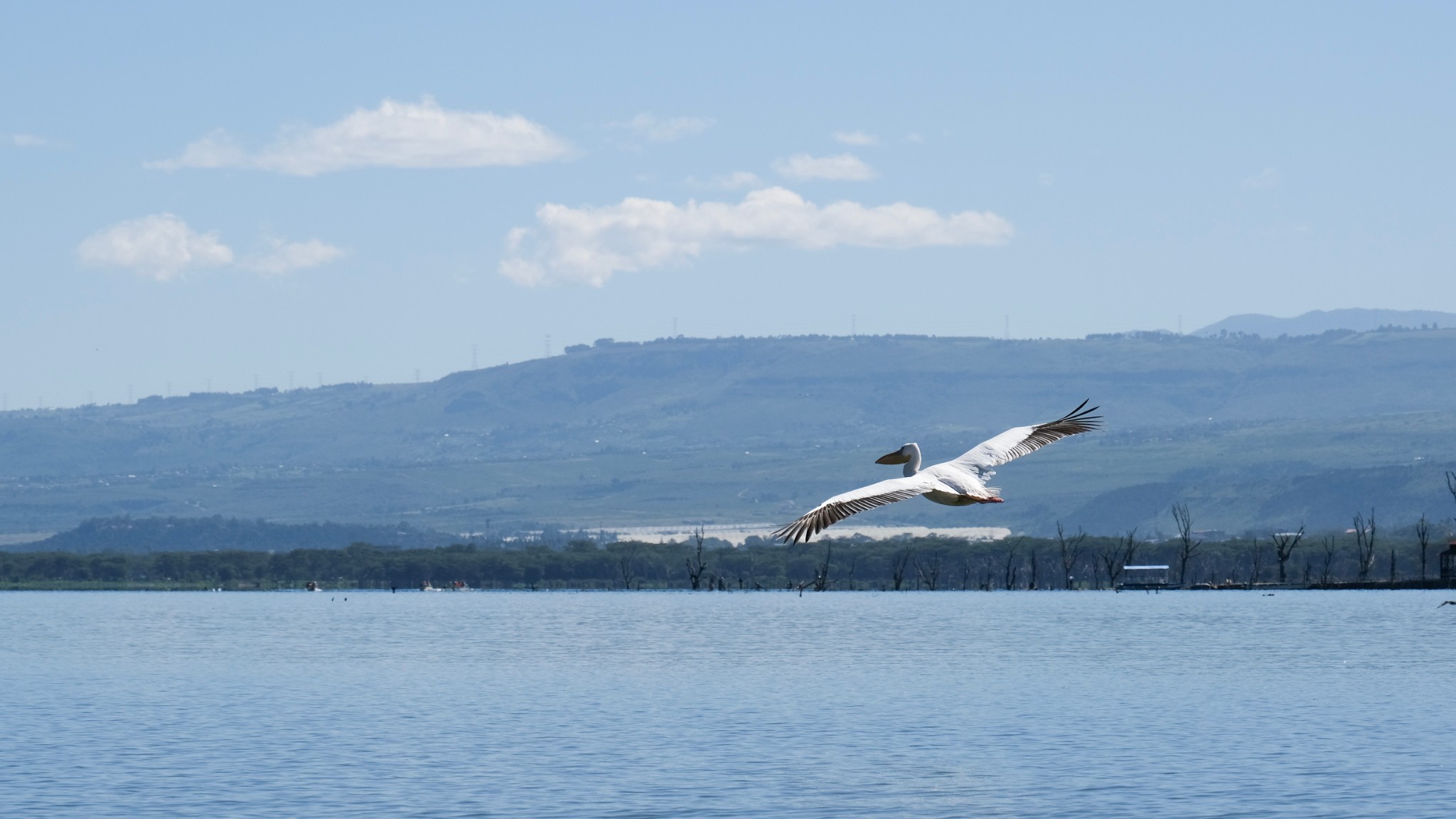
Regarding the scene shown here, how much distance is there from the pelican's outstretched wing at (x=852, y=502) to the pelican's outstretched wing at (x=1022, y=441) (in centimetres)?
132

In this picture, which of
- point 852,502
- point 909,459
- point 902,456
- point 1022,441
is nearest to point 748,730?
point 1022,441

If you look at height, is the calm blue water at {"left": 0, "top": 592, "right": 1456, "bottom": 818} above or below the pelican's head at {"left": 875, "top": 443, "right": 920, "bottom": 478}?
below

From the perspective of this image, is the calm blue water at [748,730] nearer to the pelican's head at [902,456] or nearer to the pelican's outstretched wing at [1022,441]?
the pelican's outstretched wing at [1022,441]

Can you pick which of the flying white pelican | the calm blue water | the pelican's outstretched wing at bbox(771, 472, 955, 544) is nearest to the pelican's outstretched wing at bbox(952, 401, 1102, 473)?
the flying white pelican

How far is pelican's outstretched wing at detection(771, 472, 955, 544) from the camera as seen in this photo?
2692 cm

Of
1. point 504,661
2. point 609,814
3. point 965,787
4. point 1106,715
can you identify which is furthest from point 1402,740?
point 504,661

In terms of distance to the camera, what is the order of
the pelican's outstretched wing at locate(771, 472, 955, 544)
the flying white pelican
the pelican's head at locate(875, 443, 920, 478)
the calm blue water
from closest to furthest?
the pelican's outstretched wing at locate(771, 472, 955, 544) → the flying white pelican → the pelican's head at locate(875, 443, 920, 478) → the calm blue water

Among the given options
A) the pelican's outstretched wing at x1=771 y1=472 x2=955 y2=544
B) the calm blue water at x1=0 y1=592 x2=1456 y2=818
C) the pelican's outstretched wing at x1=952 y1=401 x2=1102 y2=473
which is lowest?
the calm blue water at x1=0 y1=592 x2=1456 y2=818

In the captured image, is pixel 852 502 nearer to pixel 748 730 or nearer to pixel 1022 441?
pixel 1022 441

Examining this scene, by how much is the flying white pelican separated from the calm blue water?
24.7 meters

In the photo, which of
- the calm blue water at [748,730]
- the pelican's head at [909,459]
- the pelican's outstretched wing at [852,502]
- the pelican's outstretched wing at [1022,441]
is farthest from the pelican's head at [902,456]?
the calm blue water at [748,730]

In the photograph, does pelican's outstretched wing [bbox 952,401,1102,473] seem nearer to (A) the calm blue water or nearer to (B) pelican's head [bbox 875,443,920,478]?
(B) pelican's head [bbox 875,443,920,478]

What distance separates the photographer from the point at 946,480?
→ 31016 mm

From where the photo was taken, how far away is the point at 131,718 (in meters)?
86.4
